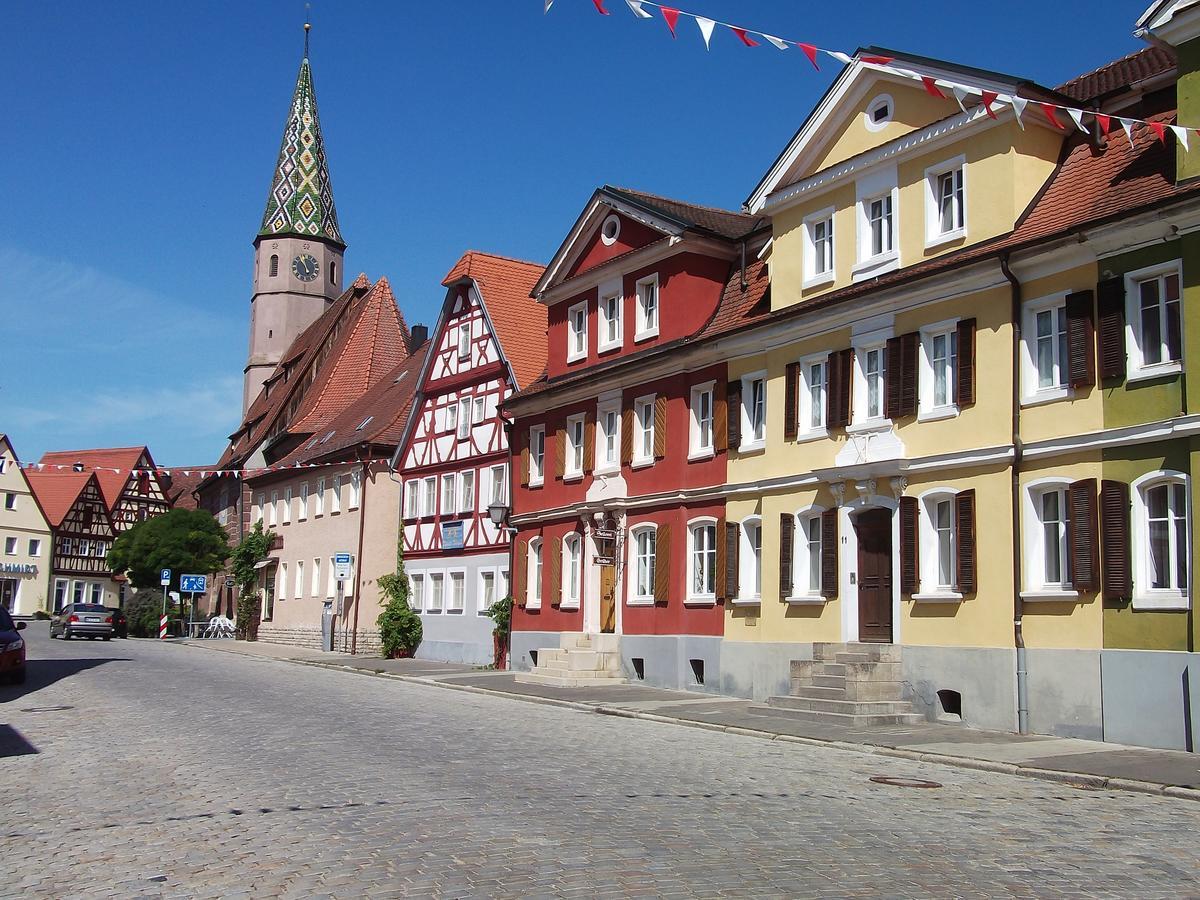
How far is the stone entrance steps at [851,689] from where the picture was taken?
65.8 ft

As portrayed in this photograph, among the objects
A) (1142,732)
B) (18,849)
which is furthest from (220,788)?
(1142,732)

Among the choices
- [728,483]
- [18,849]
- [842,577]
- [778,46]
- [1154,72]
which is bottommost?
[18,849]

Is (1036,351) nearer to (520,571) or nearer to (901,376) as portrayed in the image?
(901,376)

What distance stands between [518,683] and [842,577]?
8999 mm

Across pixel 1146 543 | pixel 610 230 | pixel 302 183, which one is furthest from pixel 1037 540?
pixel 302 183

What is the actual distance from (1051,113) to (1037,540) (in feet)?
19.8

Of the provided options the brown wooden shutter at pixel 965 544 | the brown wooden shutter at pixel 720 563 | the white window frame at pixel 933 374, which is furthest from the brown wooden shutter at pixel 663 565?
the brown wooden shutter at pixel 965 544

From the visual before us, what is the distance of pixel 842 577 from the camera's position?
2264cm

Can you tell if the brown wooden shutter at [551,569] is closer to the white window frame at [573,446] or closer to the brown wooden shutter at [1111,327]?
the white window frame at [573,446]

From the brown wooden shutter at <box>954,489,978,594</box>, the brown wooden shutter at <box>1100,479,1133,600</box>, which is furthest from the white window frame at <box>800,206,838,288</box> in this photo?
the brown wooden shutter at <box>1100,479,1133,600</box>

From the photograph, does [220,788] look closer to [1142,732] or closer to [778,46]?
[778,46]

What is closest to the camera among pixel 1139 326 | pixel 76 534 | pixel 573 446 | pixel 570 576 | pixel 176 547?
pixel 1139 326

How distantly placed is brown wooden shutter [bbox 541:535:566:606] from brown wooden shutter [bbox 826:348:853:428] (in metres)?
10.5

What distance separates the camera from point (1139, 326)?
58.3 feet
